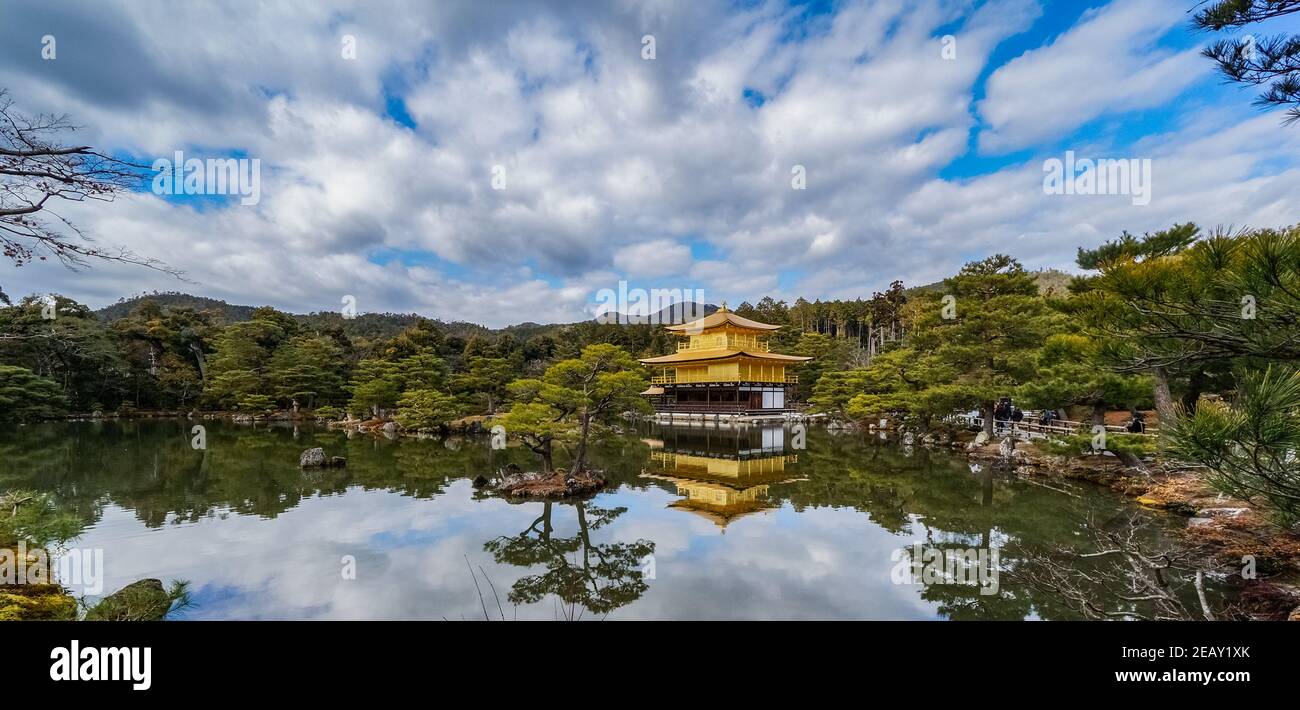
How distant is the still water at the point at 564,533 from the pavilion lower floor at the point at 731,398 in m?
10.4

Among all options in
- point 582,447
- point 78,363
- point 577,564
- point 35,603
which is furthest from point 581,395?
point 78,363

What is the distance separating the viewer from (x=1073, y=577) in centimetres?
547

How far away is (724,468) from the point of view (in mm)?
12898

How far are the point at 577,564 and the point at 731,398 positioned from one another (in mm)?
19580

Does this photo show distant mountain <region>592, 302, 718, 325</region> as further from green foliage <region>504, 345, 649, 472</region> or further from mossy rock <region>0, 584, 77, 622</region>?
mossy rock <region>0, 584, 77, 622</region>

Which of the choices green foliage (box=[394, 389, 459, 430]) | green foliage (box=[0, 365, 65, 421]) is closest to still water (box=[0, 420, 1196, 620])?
green foliage (box=[0, 365, 65, 421])

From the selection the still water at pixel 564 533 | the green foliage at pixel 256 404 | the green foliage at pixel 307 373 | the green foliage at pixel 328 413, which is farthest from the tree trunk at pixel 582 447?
the green foliage at pixel 256 404

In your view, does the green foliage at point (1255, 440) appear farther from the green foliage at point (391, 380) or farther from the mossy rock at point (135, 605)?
the green foliage at point (391, 380)

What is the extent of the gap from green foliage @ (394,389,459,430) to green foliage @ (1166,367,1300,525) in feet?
65.3

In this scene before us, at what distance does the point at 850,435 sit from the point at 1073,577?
13.9 m

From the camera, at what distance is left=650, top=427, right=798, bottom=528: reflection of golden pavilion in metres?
9.12
